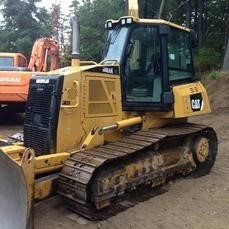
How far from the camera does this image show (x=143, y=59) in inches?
276

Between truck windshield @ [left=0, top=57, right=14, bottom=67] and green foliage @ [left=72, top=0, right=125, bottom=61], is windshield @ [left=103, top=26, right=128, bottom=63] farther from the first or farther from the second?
green foliage @ [left=72, top=0, right=125, bottom=61]

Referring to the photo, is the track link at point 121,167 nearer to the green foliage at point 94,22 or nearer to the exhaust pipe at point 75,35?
the exhaust pipe at point 75,35

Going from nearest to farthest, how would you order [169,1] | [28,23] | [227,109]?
[227,109], [169,1], [28,23]

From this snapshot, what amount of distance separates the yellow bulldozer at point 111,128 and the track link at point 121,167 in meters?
0.01

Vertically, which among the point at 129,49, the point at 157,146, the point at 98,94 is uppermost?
the point at 129,49

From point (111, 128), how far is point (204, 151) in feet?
6.05

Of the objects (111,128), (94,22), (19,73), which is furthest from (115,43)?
(94,22)

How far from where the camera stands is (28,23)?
36.1 meters

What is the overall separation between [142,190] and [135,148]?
2.46ft

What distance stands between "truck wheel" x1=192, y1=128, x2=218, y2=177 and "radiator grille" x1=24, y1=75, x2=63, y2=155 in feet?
7.97

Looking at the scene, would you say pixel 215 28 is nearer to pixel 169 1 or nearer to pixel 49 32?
pixel 169 1

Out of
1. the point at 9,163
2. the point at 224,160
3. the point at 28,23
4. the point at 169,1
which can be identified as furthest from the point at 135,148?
the point at 28,23

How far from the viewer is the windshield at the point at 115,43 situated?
6.87 m

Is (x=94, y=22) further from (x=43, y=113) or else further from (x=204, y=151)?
(x=43, y=113)
